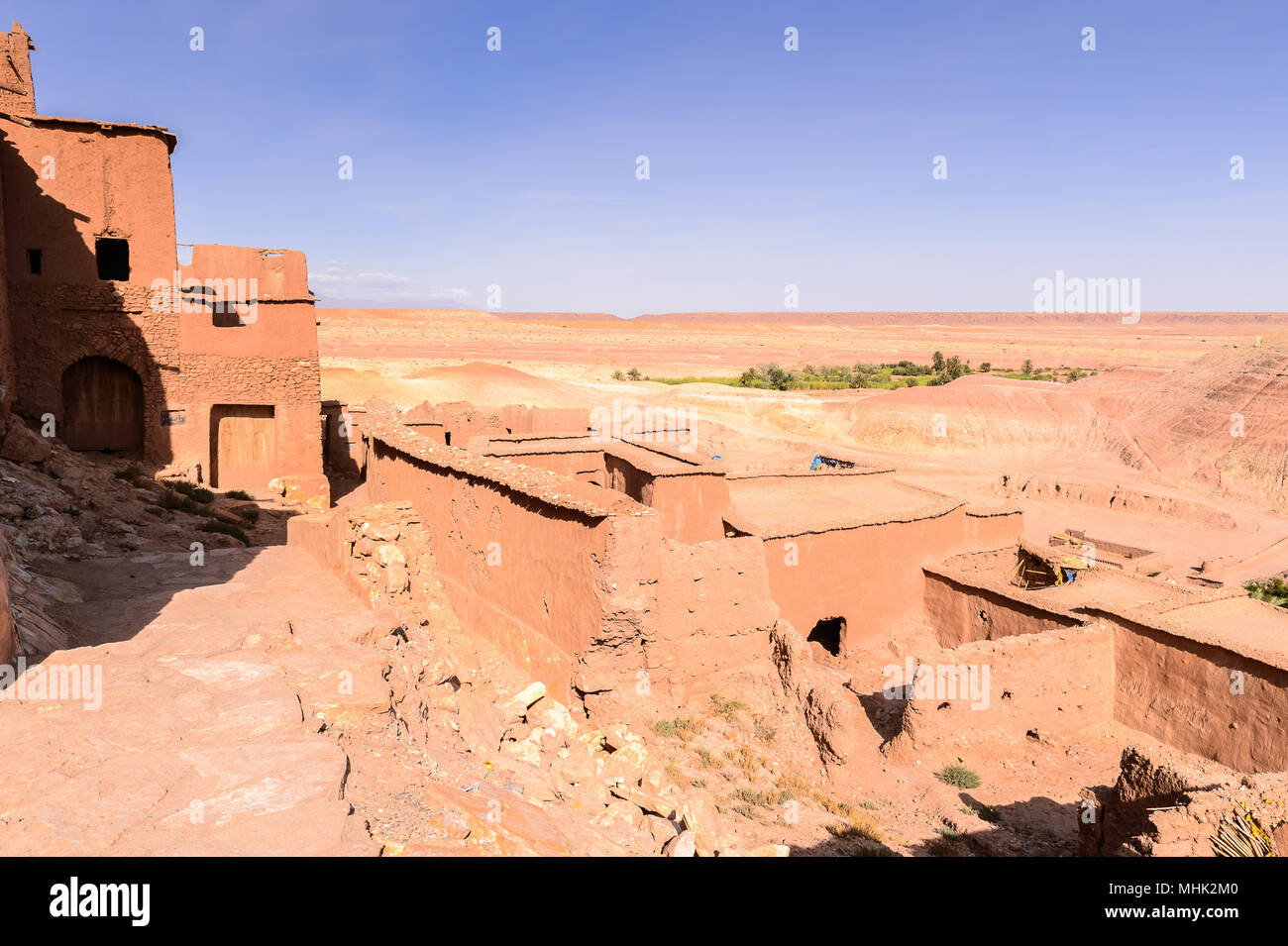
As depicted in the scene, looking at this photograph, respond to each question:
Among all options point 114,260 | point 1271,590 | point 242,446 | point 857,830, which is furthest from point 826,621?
point 114,260

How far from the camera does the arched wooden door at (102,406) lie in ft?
57.4

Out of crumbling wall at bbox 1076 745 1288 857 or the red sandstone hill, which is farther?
the red sandstone hill

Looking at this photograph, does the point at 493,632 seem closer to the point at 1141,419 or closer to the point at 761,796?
the point at 761,796

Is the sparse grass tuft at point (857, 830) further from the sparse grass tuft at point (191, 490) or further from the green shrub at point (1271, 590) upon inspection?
the sparse grass tuft at point (191, 490)

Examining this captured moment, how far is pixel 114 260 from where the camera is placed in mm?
17969

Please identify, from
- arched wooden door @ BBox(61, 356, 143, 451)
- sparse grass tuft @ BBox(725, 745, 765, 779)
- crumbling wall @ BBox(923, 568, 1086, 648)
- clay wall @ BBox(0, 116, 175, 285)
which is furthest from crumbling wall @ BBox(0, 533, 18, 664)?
clay wall @ BBox(0, 116, 175, 285)

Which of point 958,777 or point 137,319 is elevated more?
point 137,319

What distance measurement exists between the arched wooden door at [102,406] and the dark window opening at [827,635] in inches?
627

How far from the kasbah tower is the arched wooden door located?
0.09 feet

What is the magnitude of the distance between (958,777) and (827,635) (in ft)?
16.4

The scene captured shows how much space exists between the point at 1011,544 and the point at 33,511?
16.4 meters

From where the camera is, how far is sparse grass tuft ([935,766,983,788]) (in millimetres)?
9445

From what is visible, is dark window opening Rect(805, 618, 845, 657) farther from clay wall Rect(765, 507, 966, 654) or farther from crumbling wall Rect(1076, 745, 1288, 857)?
crumbling wall Rect(1076, 745, 1288, 857)
